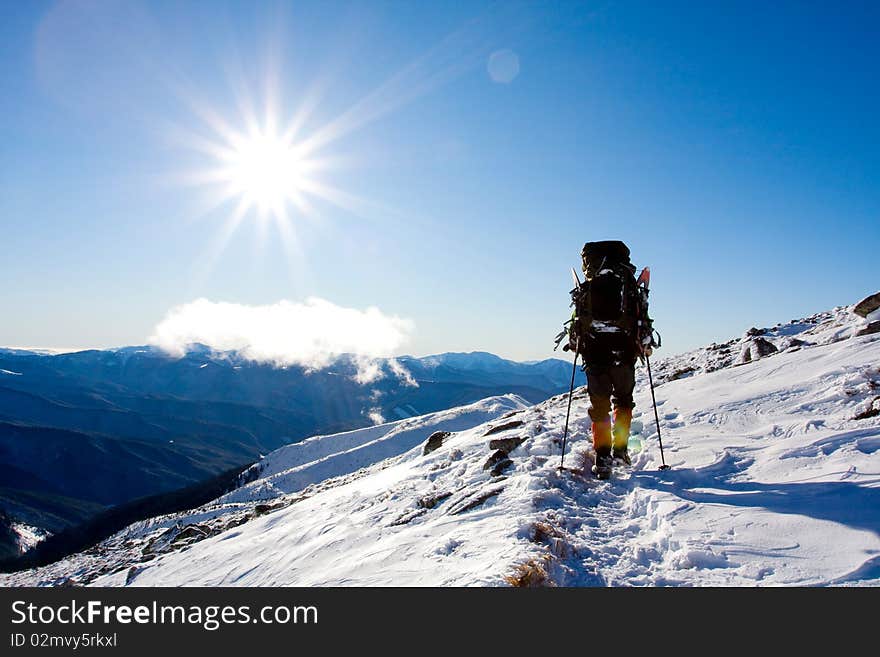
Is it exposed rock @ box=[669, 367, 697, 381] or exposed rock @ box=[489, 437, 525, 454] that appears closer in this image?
exposed rock @ box=[489, 437, 525, 454]

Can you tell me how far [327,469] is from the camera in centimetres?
9675

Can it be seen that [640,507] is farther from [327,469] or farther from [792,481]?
[327,469]

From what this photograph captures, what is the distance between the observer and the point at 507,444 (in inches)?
490

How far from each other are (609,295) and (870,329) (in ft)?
42.0

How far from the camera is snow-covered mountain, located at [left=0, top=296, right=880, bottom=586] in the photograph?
4488 mm

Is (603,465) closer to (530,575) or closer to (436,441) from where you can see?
(530,575)

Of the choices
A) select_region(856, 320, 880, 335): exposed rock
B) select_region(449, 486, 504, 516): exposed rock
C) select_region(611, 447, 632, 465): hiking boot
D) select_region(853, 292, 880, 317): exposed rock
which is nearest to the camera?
select_region(449, 486, 504, 516): exposed rock

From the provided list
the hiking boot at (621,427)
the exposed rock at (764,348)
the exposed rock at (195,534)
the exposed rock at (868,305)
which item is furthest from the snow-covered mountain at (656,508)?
the exposed rock at (195,534)

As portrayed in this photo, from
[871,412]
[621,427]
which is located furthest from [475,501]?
[871,412]

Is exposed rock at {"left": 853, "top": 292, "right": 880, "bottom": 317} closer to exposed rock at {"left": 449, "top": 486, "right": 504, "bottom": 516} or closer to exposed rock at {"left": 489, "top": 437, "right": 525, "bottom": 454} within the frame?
exposed rock at {"left": 489, "top": 437, "right": 525, "bottom": 454}

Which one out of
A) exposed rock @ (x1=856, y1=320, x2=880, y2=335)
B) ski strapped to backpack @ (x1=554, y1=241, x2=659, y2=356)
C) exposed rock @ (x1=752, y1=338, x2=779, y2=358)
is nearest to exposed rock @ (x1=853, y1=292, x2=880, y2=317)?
exposed rock @ (x1=752, y1=338, x2=779, y2=358)

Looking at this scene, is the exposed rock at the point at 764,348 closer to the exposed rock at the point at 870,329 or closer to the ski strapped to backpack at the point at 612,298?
the exposed rock at the point at 870,329

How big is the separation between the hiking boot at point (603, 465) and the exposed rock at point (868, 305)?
1867cm
